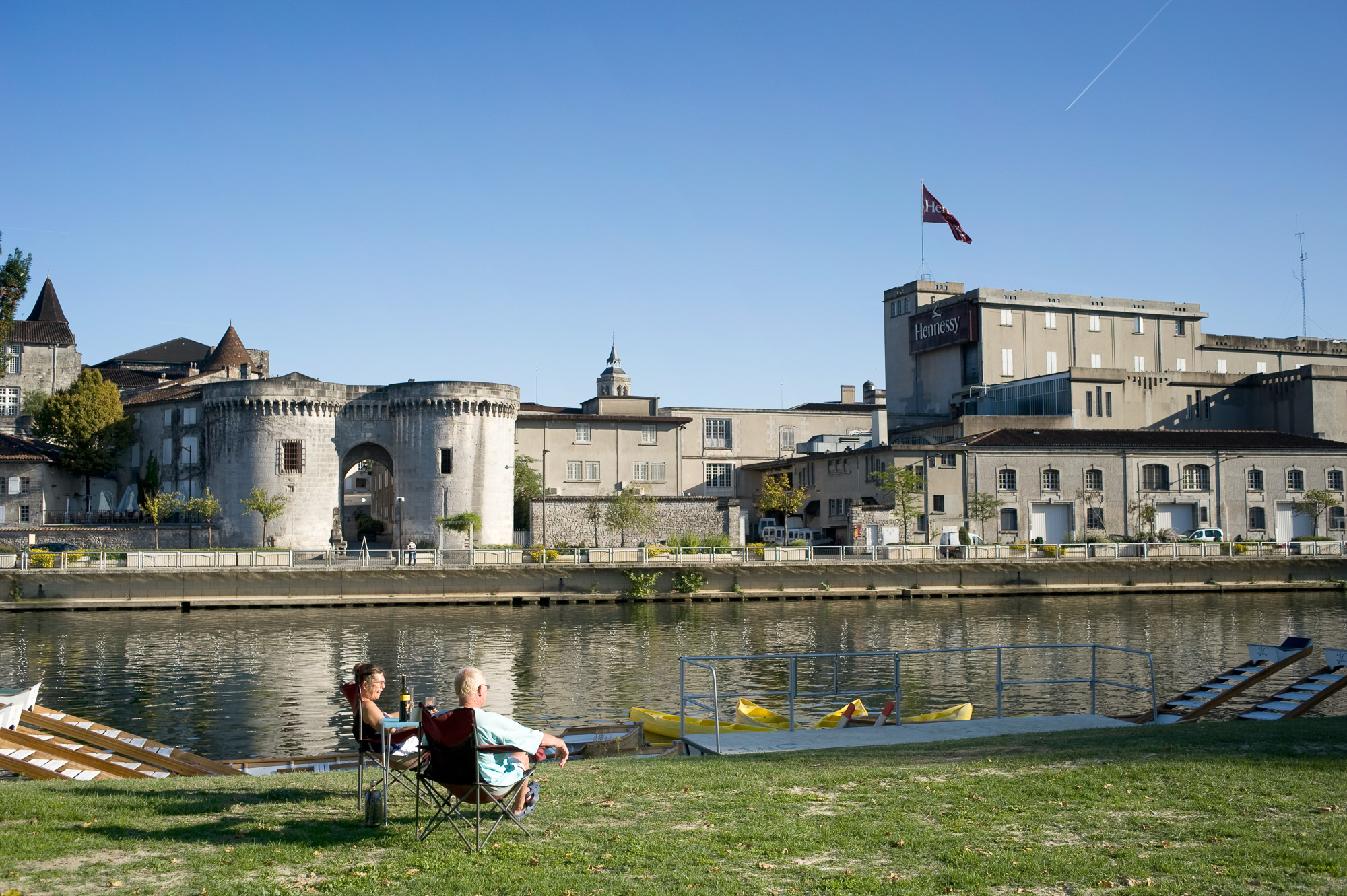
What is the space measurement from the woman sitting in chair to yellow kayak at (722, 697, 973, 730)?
336 inches

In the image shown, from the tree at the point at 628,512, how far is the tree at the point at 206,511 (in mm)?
21941

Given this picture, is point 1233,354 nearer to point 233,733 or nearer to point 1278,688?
point 1278,688

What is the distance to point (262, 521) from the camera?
214 feet

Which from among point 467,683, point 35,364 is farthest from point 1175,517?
point 35,364

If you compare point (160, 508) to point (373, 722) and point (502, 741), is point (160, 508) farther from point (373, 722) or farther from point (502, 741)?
point (502, 741)

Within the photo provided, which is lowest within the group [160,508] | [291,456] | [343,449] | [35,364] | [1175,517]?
[1175,517]

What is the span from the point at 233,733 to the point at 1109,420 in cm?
6802

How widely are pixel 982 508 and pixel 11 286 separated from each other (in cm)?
4778

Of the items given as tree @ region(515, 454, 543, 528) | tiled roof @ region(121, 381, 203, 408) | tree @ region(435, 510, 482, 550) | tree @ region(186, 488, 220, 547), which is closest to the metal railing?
tree @ region(435, 510, 482, 550)

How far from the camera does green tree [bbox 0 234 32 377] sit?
3500 cm

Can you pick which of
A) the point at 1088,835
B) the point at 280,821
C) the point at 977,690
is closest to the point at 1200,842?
the point at 1088,835

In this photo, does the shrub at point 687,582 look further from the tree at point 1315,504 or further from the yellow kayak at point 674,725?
the tree at point 1315,504

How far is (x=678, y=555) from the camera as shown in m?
54.1

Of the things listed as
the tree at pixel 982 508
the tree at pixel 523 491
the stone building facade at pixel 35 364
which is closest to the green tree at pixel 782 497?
the tree at pixel 982 508
